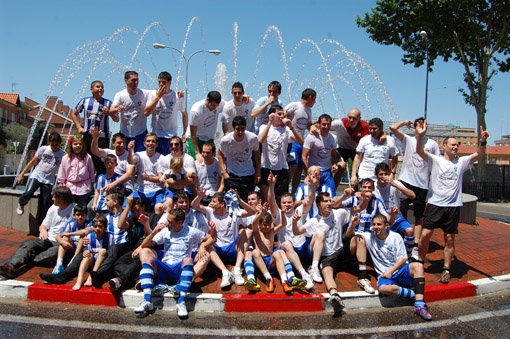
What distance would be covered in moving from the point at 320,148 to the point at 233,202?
6.46ft

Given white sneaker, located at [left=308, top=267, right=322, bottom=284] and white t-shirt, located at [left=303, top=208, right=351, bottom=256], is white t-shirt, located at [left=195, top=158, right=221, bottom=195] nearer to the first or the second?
white t-shirt, located at [left=303, top=208, right=351, bottom=256]

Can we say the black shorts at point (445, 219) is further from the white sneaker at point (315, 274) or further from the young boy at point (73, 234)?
the young boy at point (73, 234)

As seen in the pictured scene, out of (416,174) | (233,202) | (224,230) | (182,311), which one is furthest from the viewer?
(416,174)

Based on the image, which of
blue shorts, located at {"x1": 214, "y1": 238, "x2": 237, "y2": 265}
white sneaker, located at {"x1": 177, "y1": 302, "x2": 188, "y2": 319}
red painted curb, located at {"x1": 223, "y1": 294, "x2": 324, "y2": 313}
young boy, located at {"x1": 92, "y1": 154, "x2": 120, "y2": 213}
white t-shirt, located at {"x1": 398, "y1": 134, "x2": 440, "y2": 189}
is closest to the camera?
white sneaker, located at {"x1": 177, "y1": 302, "x2": 188, "y2": 319}

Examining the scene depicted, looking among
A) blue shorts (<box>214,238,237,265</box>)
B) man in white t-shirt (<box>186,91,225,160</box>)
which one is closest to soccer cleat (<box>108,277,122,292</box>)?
blue shorts (<box>214,238,237,265</box>)

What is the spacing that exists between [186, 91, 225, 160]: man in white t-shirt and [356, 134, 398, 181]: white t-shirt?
261cm

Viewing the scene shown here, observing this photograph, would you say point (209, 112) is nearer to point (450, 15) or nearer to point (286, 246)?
point (286, 246)

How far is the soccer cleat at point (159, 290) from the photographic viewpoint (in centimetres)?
441

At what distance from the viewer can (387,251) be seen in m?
4.87

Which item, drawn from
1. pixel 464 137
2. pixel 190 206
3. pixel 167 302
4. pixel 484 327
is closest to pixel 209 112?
pixel 190 206

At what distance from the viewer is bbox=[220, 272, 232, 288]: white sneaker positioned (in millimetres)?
4707

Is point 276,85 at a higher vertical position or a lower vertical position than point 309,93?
higher

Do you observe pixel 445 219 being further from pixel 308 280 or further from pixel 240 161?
pixel 240 161

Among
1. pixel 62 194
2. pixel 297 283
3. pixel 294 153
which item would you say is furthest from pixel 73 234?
pixel 294 153
